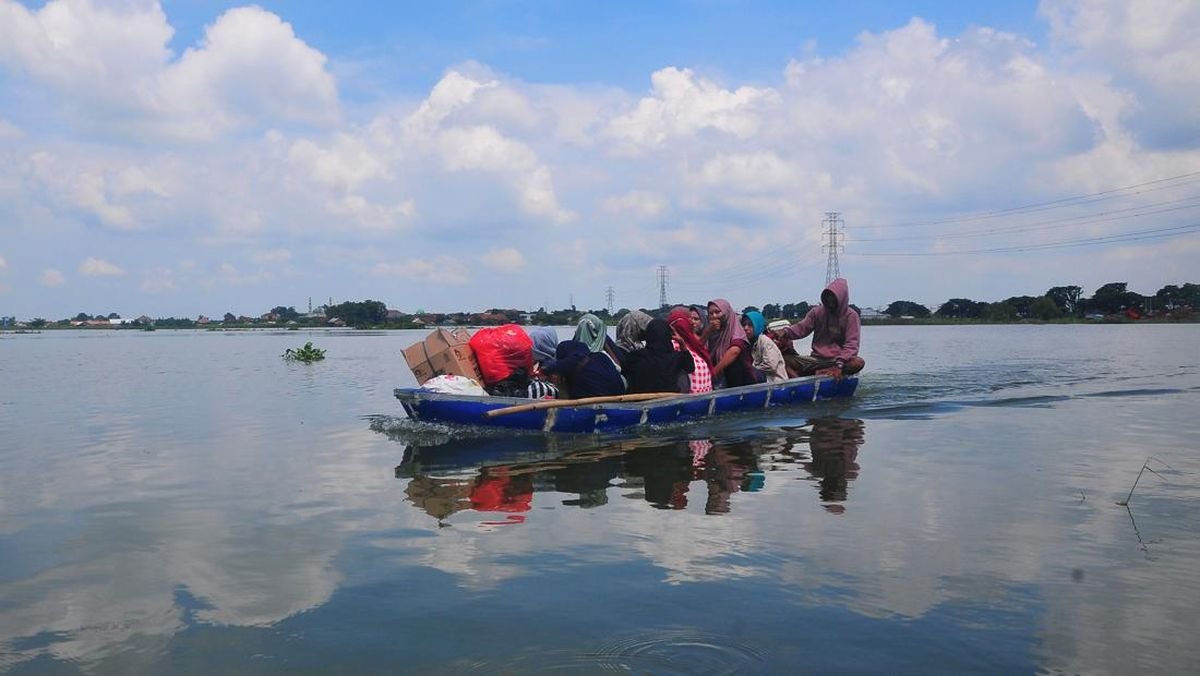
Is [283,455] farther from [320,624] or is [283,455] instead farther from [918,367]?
[918,367]

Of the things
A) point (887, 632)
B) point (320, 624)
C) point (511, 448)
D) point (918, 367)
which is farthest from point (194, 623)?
point (918, 367)

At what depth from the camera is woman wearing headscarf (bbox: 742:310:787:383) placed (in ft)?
50.1

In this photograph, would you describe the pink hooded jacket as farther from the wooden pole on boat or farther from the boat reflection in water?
the wooden pole on boat

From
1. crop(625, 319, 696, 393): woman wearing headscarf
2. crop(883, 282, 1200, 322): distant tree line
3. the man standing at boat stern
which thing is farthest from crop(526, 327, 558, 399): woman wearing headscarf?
crop(883, 282, 1200, 322): distant tree line

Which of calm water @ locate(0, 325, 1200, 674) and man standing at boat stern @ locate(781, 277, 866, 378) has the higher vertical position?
man standing at boat stern @ locate(781, 277, 866, 378)

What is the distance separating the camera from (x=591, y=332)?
1284cm

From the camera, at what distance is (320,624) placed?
15.8 ft

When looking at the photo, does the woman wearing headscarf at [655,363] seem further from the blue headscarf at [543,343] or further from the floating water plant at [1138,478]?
the floating water plant at [1138,478]

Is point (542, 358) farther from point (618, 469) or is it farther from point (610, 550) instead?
point (610, 550)

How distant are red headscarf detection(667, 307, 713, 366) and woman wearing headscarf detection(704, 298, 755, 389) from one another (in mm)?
559

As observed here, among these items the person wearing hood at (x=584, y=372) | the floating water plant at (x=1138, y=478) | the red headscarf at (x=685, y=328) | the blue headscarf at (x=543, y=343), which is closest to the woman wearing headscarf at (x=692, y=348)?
the red headscarf at (x=685, y=328)

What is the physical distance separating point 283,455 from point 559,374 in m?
3.57

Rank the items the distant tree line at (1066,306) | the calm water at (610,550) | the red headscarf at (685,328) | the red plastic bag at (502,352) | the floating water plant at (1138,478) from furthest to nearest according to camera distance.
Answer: the distant tree line at (1066,306) → the red headscarf at (685,328) → the red plastic bag at (502,352) → the floating water plant at (1138,478) → the calm water at (610,550)

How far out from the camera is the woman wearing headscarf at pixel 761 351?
50.1 feet
